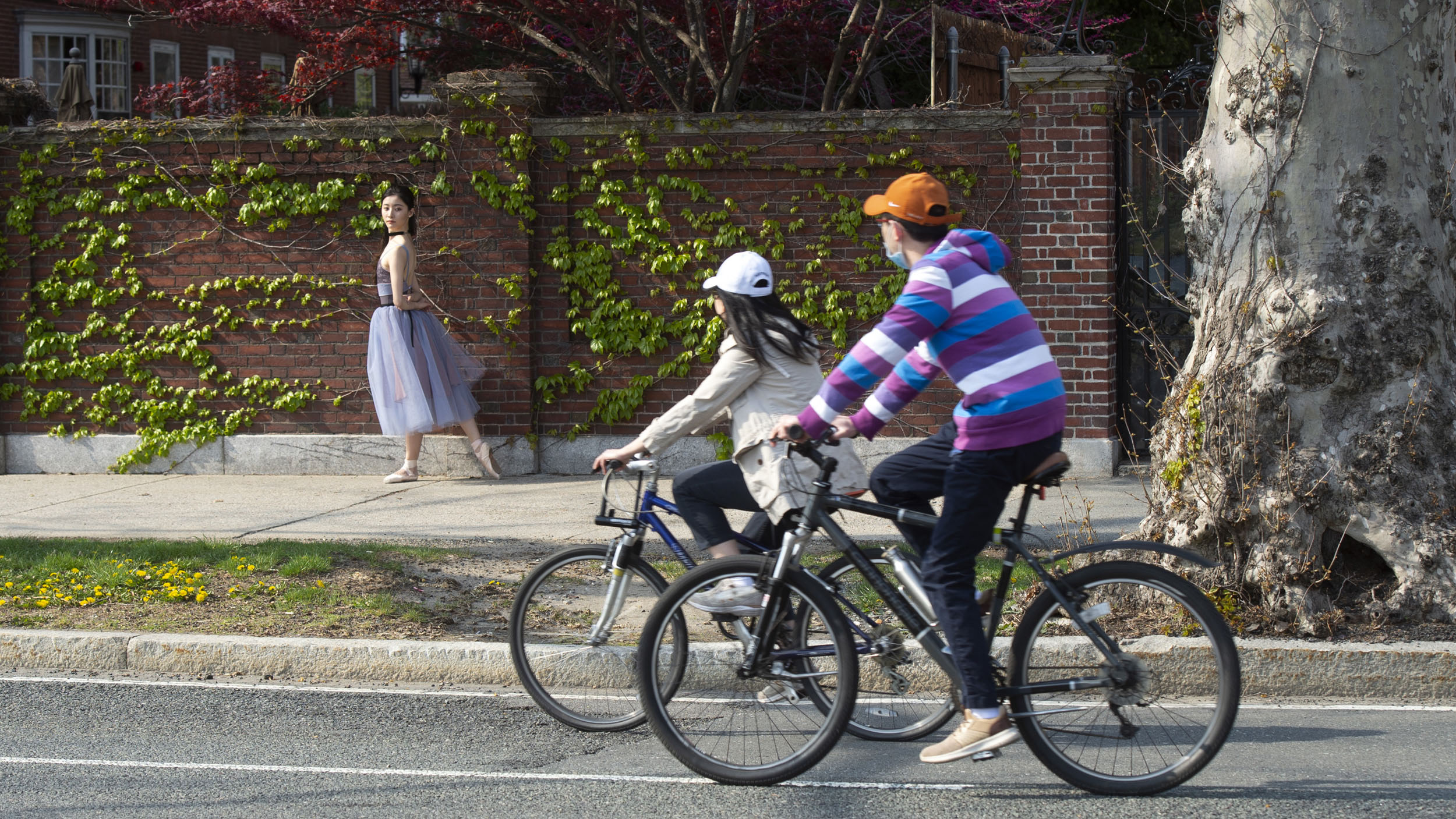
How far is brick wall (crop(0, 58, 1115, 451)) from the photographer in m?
9.76

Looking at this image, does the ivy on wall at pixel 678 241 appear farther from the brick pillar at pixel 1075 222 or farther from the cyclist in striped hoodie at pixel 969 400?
the cyclist in striped hoodie at pixel 969 400

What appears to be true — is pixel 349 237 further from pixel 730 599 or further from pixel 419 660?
pixel 730 599

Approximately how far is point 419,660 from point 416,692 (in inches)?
8.1

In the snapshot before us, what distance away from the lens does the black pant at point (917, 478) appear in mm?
4504

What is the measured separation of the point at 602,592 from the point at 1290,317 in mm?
3187

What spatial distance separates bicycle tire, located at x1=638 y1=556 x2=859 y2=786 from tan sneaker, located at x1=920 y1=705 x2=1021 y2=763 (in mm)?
328

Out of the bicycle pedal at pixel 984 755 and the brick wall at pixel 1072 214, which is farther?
the brick wall at pixel 1072 214

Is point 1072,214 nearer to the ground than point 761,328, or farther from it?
farther from it

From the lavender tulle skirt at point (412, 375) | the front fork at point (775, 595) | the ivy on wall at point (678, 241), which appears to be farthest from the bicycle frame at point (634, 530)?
the lavender tulle skirt at point (412, 375)

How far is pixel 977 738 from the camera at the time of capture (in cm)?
426

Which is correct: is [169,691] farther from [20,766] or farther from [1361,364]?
[1361,364]

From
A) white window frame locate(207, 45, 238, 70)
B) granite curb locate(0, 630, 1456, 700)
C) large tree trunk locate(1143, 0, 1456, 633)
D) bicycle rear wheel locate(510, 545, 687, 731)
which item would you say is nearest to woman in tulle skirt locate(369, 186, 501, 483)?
granite curb locate(0, 630, 1456, 700)

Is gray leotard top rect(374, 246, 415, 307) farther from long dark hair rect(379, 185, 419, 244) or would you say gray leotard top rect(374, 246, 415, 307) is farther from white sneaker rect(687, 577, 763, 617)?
white sneaker rect(687, 577, 763, 617)

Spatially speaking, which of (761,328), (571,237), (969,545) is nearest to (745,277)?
(761,328)
